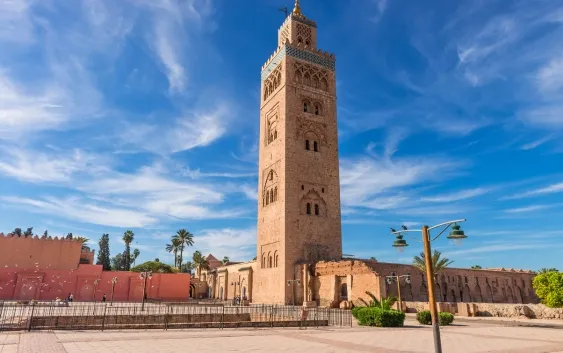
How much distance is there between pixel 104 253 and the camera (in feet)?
258

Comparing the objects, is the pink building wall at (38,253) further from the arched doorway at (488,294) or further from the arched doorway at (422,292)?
the arched doorway at (488,294)

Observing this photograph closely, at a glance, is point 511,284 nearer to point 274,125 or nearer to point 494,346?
point 274,125

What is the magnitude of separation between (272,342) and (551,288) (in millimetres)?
25884

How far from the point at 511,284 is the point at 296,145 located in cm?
2849

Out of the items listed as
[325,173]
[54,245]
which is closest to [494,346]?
[325,173]

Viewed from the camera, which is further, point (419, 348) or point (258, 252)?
point (258, 252)

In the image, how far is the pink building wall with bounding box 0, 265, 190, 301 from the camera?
36.4m

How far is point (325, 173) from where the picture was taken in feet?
125

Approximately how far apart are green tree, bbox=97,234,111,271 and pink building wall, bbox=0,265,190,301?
137ft

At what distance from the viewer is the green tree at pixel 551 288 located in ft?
89.6

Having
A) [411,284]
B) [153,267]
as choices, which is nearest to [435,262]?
[411,284]

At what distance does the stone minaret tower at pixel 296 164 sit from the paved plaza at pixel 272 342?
20162mm

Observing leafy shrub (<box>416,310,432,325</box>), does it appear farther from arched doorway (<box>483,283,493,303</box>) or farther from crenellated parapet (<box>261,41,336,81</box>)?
crenellated parapet (<box>261,41,336,81</box>)

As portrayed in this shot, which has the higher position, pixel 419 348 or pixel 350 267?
pixel 350 267
